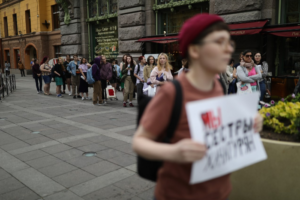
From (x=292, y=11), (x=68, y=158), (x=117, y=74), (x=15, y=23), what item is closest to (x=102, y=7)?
(x=117, y=74)

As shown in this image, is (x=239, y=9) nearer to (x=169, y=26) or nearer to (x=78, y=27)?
(x=169, y=26)

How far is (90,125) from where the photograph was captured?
6.99 metres

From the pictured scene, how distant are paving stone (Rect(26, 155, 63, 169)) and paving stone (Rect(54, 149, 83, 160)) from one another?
111mm

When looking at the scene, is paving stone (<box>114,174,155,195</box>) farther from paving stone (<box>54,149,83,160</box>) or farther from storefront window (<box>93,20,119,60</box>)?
storefront window (<box>93,20,119,60</box>)

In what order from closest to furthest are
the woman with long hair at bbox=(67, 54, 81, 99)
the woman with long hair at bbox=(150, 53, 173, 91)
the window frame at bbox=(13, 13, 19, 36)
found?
the woman with long hair at bbox=(150, 53, 173, 91), the woman with long hair at bbox=(67, 54, 81, 99), the window frame at bbox=(13, 13, 19, 36)

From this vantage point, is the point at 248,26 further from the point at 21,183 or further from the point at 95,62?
the point at 21,183

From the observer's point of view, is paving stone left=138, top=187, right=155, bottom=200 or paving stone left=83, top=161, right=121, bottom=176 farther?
paving stone left=83, top=161, right=121, bottom=176

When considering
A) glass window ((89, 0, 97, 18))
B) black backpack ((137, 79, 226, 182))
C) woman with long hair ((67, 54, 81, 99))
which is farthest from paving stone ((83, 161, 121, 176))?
glass window ((89, 0, 97, 18))

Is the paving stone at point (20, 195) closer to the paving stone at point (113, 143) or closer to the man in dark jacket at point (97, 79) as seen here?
the paving stone at point (113, 143)

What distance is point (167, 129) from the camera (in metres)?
1.40

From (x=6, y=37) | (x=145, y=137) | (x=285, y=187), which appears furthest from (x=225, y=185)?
(x=6, y=37)

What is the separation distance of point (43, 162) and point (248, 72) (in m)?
4.72

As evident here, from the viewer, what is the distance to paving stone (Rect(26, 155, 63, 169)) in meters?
4.38

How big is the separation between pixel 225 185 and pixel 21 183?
3.13 m
